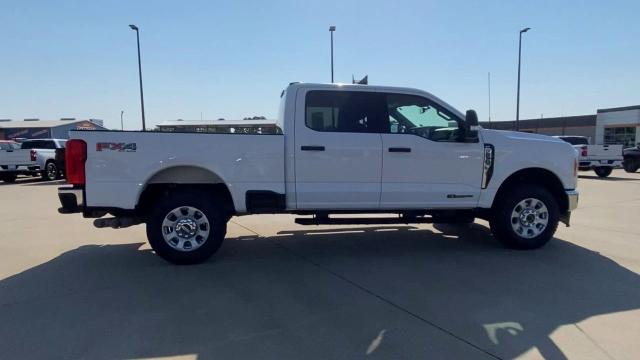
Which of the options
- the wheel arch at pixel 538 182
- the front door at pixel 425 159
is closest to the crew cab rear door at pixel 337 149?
the front door at pixel 425 159

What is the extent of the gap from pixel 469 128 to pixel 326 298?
294cm

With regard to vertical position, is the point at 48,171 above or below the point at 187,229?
below

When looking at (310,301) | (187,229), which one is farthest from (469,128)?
(187,229)

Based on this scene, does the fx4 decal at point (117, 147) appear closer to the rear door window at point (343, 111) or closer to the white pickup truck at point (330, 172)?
the white pickup truck at point (330, 172)

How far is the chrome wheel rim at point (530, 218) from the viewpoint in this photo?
20.6 ft

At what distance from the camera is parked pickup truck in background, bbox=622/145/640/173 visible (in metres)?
21.9

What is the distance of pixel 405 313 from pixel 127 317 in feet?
7.99

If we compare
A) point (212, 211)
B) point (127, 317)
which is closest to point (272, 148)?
point (212, 211)

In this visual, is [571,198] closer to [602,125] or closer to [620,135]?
[620,135]

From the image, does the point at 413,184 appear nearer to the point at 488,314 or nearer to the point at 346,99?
the point at 346,99

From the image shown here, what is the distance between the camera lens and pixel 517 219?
6.30 m

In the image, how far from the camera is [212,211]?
5.60 meters

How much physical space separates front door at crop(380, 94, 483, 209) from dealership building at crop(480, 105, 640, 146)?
32.8m

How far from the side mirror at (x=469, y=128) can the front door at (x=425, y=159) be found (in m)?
0.07
